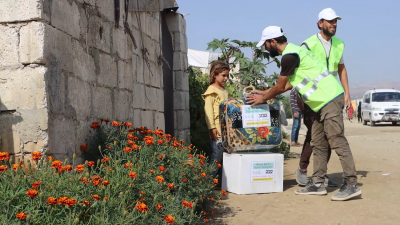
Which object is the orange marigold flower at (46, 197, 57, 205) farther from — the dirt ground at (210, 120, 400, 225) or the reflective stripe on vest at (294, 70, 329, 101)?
the reflective stripe on vest at (294, 70, 329, 101)

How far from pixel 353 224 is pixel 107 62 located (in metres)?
2.66

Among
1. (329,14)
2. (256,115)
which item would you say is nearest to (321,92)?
(256,115)

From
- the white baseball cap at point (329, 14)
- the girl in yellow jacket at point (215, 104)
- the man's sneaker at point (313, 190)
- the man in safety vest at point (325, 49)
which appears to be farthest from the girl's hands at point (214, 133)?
the white baseball cap at point (329, 14)

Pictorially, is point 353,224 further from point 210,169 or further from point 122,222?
point 122,222

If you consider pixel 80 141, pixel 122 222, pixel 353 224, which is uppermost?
pixel 80 141

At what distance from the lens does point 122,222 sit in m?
2.84

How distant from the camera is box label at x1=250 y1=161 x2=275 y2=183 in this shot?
5.37 meters

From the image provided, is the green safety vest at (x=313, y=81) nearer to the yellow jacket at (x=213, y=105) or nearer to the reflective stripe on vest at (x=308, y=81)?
the reflective stripe on vest at (x=308, y=81)

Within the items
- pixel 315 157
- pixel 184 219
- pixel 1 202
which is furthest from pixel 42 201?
pixel 315 157

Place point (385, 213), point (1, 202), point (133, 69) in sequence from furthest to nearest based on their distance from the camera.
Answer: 1. point (133, 69)
2. point (385, 213)
3. point (1, 202)

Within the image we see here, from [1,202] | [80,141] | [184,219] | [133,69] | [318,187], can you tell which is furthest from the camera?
[133,69]

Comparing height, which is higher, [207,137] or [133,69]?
[133,69]

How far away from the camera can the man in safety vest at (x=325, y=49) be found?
215 inches

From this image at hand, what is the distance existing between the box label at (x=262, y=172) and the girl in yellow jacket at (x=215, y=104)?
585 millimetres
